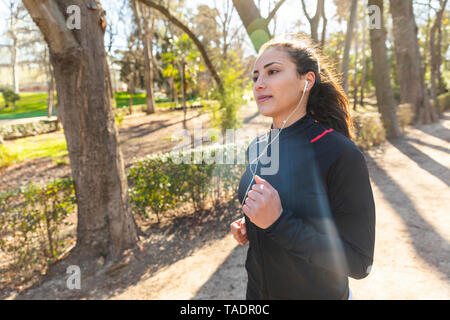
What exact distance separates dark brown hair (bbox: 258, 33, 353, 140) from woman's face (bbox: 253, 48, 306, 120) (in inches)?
1.9

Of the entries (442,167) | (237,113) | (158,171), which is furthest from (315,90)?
(237,113)

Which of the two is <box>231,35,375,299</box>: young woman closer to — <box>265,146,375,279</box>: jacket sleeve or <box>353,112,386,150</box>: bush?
<box>265,146,375,279</box>: jacket sleeve

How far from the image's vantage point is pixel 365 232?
1125mm

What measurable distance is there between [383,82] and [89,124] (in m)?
10.8

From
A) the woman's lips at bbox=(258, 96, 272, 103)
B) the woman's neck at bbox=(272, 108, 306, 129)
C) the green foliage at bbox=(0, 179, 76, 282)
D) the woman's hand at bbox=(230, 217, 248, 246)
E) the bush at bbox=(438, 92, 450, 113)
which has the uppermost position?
the bush at bbox=(438, 92, 450, 113)

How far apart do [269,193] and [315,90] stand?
0.70 metres

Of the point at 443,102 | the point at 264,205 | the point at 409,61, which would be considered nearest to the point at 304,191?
the point at 264,205

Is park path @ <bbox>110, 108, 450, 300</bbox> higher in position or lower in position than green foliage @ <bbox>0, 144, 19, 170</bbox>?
lower

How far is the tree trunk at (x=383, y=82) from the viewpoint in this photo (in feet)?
34.9

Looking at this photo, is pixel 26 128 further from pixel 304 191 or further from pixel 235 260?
pixel 304 191

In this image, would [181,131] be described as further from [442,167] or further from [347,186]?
[347,186]

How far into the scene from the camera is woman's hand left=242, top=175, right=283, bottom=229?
1125 millimetres

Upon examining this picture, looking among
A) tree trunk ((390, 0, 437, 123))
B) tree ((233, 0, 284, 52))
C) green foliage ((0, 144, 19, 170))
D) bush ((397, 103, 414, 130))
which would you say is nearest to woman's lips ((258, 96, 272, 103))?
tree ((233, 0, 284, 52))

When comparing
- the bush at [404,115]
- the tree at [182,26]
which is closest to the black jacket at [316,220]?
the tree at [182,26]
